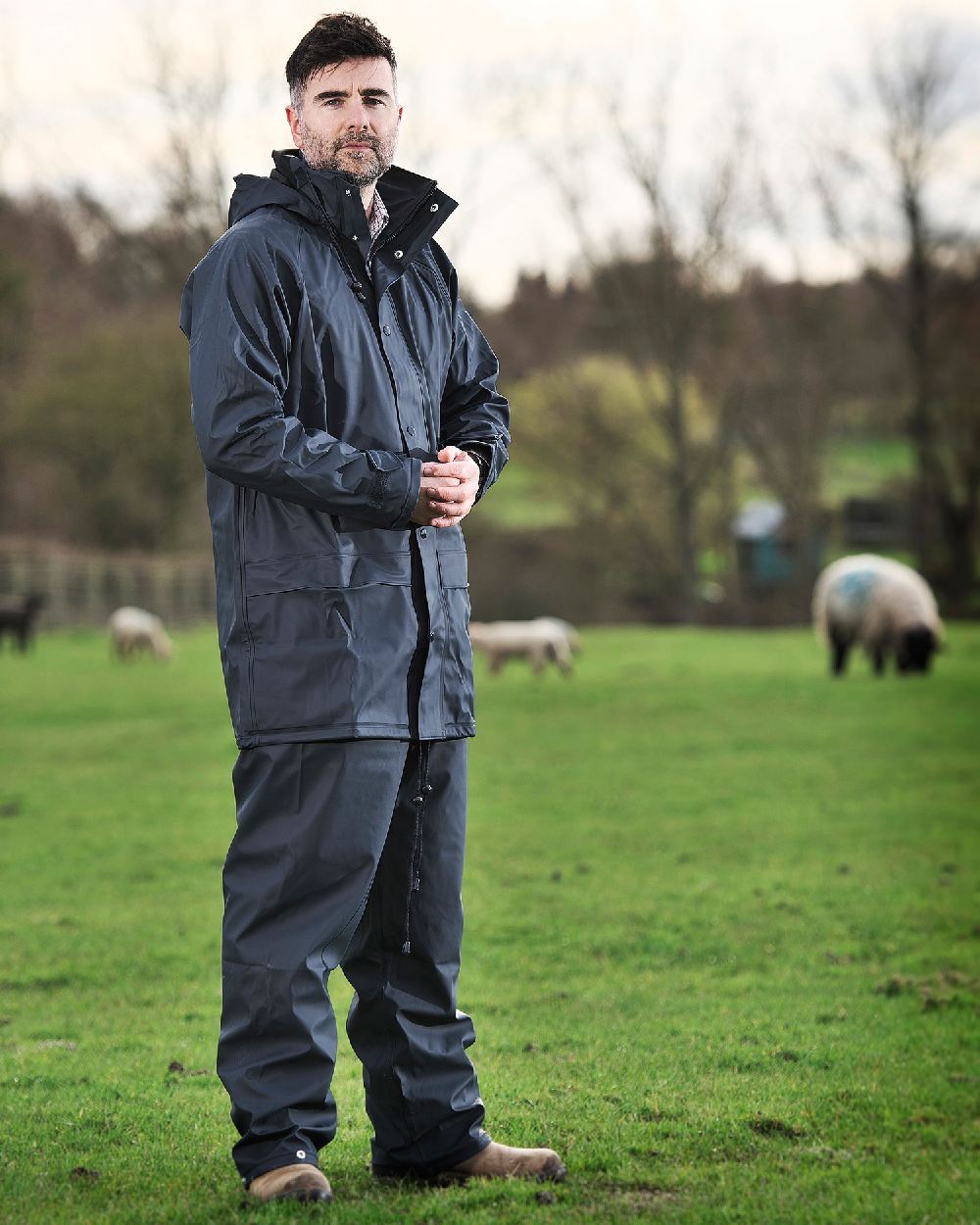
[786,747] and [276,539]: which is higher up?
[276,539]

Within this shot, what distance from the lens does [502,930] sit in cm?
846

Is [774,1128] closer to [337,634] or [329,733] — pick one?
[329,733]

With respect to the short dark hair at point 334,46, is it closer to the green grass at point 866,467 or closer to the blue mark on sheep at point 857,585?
the blue mark on sheep at point 857,585

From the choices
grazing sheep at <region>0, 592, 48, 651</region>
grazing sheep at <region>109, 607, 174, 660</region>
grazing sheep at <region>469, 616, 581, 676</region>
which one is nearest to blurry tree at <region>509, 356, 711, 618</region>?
grazing sheep at <region>0, 592, 48, 651</region>

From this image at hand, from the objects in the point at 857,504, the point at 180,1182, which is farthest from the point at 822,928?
the point at 857,504

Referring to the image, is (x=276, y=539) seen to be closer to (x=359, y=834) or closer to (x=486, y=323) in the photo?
(x=359, y=834)

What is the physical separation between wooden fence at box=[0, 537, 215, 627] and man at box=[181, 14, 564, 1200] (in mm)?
40862

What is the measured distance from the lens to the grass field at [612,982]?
4.12 m

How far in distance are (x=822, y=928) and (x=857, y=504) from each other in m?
61.2

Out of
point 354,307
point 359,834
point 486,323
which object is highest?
point 486,323

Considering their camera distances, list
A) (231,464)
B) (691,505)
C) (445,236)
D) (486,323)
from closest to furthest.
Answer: (231,464), (445,236), (486,323), (691,505)

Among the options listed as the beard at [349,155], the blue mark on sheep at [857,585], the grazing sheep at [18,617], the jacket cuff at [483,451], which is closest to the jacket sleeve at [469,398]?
the jacket cuff at [483,451]

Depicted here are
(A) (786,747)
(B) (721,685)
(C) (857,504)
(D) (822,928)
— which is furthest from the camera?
(C) (857,504)

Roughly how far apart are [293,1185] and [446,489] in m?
1.51
